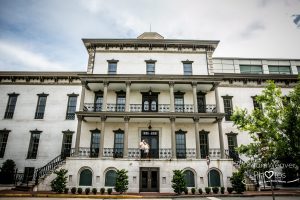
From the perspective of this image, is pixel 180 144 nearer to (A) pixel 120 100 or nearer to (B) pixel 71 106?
(A) pixel 120 100

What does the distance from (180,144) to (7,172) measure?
52.0 ft

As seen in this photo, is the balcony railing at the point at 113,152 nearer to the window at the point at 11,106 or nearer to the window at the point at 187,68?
the window at the point at 187,68

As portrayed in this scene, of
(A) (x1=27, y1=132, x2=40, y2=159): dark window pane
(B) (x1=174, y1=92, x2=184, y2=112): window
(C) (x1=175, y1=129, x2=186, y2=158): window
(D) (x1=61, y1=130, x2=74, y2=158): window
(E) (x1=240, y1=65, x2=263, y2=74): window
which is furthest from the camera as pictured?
(E) (x1=240, y1=65, x2=263, y2=74): window

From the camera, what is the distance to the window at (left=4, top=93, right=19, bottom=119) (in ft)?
70.6

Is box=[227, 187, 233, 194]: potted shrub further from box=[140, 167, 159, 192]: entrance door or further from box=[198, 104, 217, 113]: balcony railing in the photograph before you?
box=[198, 104, 217, 113]: balcony railing

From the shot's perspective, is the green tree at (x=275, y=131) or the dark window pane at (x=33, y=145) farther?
the dark window pane at (x=33, y=145)

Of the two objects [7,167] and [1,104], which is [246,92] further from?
[1,104]

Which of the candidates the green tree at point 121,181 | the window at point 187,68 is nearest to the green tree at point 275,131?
the green tree at point 121,181

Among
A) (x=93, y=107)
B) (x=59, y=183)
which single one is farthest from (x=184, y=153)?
(x=59, y=183)

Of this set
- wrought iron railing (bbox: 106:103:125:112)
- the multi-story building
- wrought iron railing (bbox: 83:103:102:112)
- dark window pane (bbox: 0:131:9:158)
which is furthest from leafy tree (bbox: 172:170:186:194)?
dark window pane (bbox: 0:131:9:158)

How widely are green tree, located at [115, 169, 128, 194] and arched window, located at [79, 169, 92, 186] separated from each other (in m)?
2.77

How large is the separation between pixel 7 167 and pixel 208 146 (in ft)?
60.9

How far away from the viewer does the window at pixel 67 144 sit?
19872mm

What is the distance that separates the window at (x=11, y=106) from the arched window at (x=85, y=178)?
36.5 feet
